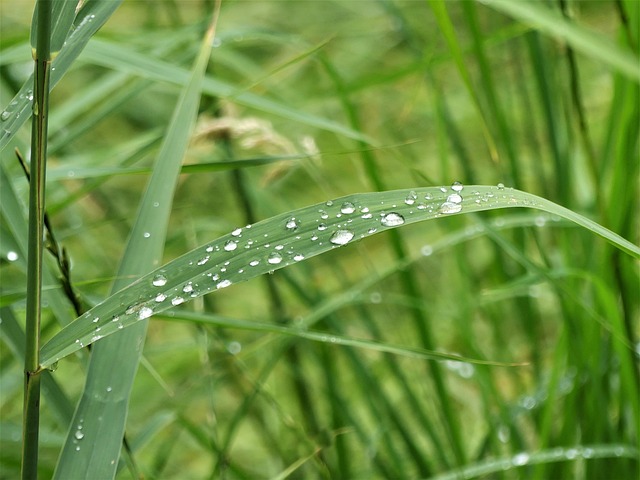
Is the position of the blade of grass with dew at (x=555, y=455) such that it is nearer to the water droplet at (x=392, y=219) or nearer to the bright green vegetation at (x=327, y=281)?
the bright green vegetation at (x=327, y=281)

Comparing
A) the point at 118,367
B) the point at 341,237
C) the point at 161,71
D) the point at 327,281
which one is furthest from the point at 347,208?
the point at 327,281

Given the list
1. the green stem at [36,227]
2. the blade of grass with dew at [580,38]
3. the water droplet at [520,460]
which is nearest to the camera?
the green stem at [36,227]

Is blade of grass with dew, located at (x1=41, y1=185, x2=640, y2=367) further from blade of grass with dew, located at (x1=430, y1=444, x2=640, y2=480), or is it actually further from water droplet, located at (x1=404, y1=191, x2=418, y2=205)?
blade of grass with dew, located at (x1=430, y1=444, x2=640, y2=480)

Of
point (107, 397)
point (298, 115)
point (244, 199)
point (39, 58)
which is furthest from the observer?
point (244, 199)

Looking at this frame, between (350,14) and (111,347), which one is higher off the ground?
(350,14)

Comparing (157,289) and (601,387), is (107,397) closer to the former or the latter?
(157,289)

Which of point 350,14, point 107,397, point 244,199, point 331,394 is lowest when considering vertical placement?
point 107,397

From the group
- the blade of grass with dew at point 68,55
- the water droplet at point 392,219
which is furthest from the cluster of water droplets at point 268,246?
the blade of grass with dew at point 68,55

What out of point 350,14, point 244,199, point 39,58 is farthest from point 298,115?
point 350,14
